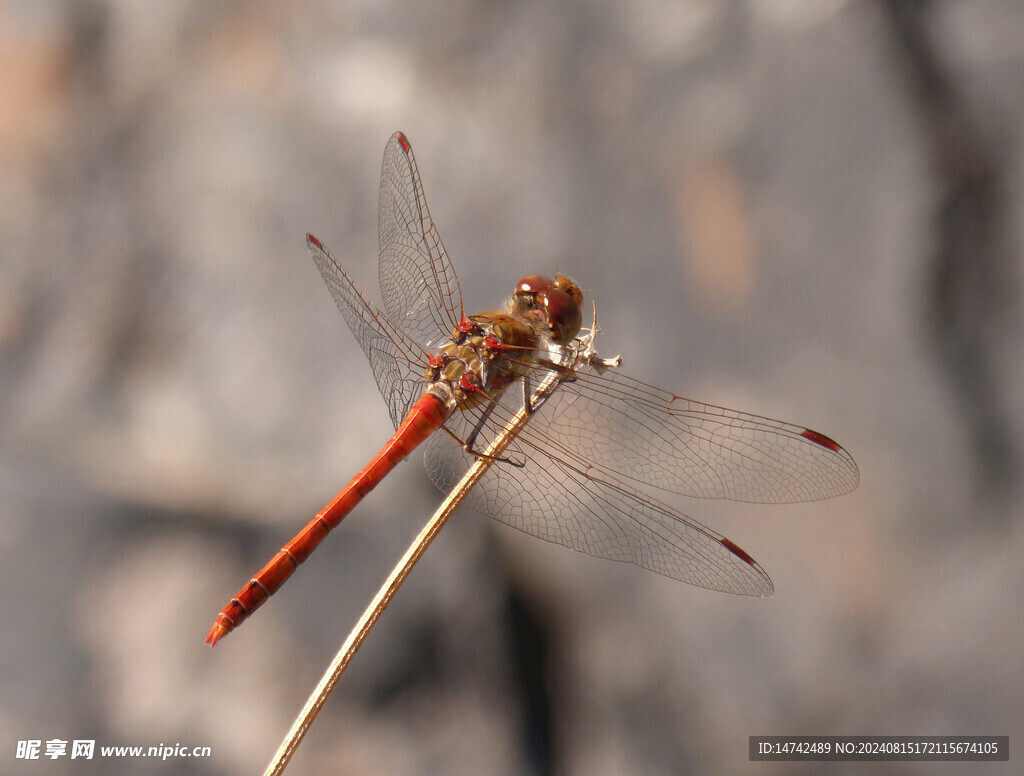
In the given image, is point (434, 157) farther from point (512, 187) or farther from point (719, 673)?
point (719, 673)

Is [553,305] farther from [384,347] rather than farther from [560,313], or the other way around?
[384,347]

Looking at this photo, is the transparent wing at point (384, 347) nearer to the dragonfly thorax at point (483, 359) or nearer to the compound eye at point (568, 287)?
the dragonfly thorax at point (483, 359)

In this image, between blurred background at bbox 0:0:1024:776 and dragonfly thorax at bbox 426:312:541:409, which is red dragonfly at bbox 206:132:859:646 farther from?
blurred background at bbox 0:0:1024:776

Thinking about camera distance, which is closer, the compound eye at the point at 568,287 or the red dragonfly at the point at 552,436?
the red dragonfly at the point at 552,436

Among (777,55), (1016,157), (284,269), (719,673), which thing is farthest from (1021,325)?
(284,269)

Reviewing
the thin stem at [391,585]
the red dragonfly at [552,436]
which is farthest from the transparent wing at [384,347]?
the thin stem at [391,585]

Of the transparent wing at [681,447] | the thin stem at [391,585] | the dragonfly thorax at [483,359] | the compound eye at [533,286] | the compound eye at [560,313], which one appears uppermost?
the compound eye at [533,286]

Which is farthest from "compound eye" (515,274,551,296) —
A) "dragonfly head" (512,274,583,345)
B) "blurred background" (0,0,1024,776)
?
"blurred background" (0,0,1024,776)

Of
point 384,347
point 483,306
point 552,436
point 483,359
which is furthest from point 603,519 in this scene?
point 483,306
